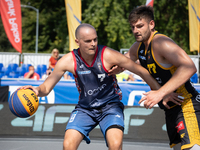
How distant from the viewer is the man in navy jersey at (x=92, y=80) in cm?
344

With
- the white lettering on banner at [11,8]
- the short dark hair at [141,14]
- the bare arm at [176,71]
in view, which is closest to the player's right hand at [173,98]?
the bare arm at [176,71]

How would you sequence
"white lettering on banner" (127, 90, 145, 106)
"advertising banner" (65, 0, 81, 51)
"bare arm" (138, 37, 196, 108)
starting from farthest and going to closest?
"advertising banner" (65, 0, 81, 51), "white lettering on banner" (127, 90, 145, 106), "bare arm" (138, 37, 196, 108)

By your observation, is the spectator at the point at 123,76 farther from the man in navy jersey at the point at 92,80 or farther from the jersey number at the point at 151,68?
the jersey number at the point at 151,68

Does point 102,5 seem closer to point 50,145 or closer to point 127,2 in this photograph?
point 127,2

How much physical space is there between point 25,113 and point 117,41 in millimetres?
19867

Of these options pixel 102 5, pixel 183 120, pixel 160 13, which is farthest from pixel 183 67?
pixel 160 13

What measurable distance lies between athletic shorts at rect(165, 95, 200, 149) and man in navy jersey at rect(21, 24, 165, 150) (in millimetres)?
460

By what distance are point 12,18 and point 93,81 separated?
33.0 ft

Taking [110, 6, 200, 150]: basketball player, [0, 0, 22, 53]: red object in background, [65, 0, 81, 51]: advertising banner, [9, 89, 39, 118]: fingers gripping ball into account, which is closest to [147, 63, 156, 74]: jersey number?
[110, 6, 200, 150]: basketball player

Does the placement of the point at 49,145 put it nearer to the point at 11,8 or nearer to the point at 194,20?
the point at 11,8

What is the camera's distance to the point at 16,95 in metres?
3.35

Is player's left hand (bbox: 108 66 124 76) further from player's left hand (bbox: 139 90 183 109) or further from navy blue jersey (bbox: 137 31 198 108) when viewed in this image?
player's left hand (bbox: 139 90 183 109)

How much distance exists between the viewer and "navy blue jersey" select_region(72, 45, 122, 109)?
3.54m

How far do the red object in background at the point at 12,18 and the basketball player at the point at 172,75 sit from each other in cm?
985
